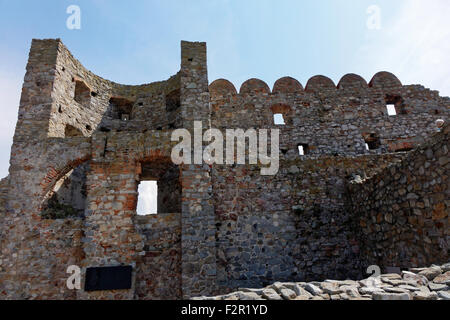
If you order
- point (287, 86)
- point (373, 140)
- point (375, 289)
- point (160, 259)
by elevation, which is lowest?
point (160, 259)

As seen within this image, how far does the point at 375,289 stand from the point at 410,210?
289 centimetres

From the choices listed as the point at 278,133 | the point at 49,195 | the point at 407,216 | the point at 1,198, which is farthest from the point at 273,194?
the point at 1,198

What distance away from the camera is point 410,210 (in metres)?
5.26

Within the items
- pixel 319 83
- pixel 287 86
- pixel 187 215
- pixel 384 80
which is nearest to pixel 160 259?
pixel 187 215

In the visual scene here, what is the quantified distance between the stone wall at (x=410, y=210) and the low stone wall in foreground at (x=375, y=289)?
1.46 meters

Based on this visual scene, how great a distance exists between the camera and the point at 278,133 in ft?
39.7

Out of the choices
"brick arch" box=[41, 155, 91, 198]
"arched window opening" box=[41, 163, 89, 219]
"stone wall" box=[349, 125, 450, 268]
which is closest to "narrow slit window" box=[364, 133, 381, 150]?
"stone wall" box=[349, 125, 450, 268]

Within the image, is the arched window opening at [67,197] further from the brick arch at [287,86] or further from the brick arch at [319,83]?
the brick arch at [319,83]

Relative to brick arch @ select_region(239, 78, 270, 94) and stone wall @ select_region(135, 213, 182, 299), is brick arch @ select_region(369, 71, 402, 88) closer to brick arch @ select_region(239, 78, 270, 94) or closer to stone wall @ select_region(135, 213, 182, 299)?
brick arch @ select_region(239, 78, 270, 94)

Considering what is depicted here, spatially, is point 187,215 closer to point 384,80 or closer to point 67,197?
point 67,197

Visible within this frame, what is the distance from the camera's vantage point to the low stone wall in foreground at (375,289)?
2917mm

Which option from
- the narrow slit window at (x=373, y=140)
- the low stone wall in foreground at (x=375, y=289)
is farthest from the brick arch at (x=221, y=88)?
the low stone wall in foreground at (x=375, y=289)
